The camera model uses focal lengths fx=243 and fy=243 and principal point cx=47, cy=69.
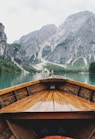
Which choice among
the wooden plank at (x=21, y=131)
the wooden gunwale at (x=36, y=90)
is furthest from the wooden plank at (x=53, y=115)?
the wooden gunwale at (x=36, y=90)

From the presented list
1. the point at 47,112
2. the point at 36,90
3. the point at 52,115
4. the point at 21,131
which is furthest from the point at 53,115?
the point at 36,90

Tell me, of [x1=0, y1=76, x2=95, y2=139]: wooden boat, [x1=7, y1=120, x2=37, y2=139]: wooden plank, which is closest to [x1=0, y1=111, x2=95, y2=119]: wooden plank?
[x1=0, y1=76, x2=95, y2=139]: wooden boat

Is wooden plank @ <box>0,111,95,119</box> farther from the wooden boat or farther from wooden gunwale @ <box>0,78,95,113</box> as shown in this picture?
wooden gunwale @ <box>0,78,95,113</box>

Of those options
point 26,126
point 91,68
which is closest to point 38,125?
point 26,126

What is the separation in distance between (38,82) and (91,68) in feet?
425

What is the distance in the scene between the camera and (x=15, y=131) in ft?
25.2

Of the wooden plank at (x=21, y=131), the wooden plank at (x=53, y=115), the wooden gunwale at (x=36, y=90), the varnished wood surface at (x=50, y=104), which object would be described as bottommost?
the wooden plank at (x=21, y=131)

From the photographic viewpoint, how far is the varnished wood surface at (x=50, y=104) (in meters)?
8.12

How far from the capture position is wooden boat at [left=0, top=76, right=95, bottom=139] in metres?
7.55

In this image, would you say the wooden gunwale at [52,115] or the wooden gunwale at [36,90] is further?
the wooden gunwale at [36,90]

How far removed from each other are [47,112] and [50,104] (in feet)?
4.31

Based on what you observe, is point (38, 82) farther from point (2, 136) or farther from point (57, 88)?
point (2, 136)

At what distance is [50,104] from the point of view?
881 centimetres

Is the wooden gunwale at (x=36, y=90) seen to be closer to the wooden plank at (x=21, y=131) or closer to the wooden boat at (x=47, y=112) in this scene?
the wooden boat at (x=47, y=112)
